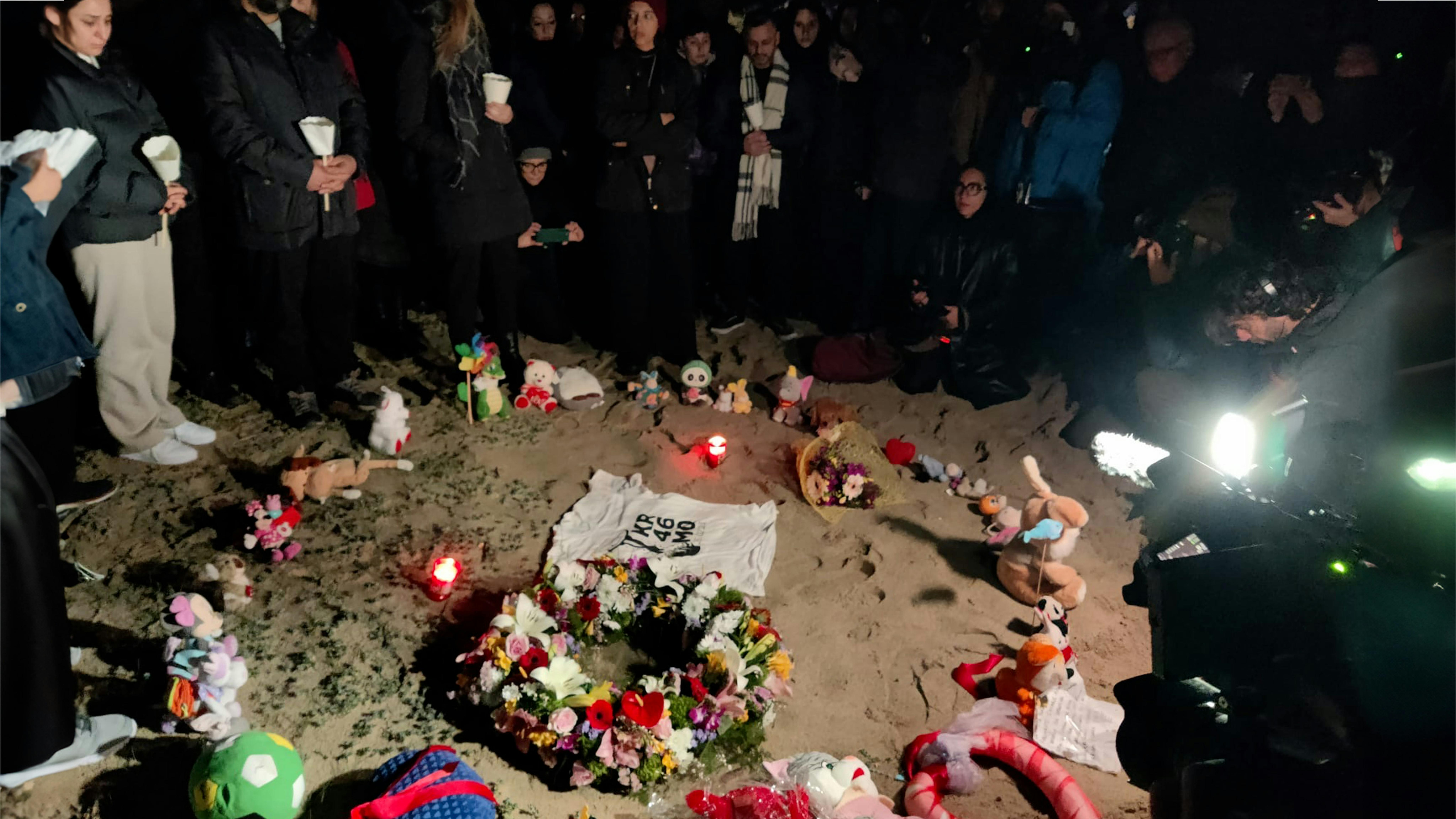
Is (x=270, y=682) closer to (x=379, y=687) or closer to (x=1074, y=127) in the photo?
(x=379, y=687)

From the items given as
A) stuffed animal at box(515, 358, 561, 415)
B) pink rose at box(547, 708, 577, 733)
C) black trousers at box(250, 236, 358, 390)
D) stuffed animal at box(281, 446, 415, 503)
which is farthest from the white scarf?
pink rose at box(547, 708, 577, 733)

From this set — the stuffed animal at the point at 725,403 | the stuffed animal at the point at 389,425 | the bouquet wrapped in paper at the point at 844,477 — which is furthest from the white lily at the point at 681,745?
the stuffed animal at the point at 725,403

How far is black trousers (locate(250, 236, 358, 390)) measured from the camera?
15.5 ft

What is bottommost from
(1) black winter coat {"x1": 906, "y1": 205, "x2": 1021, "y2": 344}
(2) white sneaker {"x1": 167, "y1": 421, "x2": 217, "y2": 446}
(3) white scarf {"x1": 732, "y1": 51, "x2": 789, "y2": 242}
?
(2) white sneaker {"x1": 167, "y1": 421, "x2": 217, "y2": 446}

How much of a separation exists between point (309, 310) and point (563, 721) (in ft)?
10.1

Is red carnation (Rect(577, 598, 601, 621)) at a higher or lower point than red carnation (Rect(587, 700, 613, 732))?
higher

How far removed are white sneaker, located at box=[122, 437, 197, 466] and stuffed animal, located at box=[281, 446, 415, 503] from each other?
0.56 m

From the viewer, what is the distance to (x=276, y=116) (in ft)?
14.1

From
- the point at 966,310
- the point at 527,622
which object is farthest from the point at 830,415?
the point at 527,622

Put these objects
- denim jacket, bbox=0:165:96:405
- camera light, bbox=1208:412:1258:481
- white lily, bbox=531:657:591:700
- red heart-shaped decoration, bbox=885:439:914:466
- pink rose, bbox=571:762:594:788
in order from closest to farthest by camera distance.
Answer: denim jacket, bbox=0:165:96:405
camera light, bbox=1208:412:1258:481
pink rose, bbox=571:762:594:788
white lily, bbox=531:657:591:700
red heart-shaped decoration, bbox=885:439:914:466

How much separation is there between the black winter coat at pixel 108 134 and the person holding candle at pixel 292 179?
1.34 feet

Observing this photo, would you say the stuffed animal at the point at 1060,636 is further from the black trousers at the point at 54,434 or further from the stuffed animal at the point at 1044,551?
the black trousers at the point at 54,434

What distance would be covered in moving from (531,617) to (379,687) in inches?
25.5

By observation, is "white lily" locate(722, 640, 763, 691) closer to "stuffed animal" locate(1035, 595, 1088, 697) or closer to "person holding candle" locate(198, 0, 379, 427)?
"stuffed animal" locate(1035, 595, 1088, 697)
